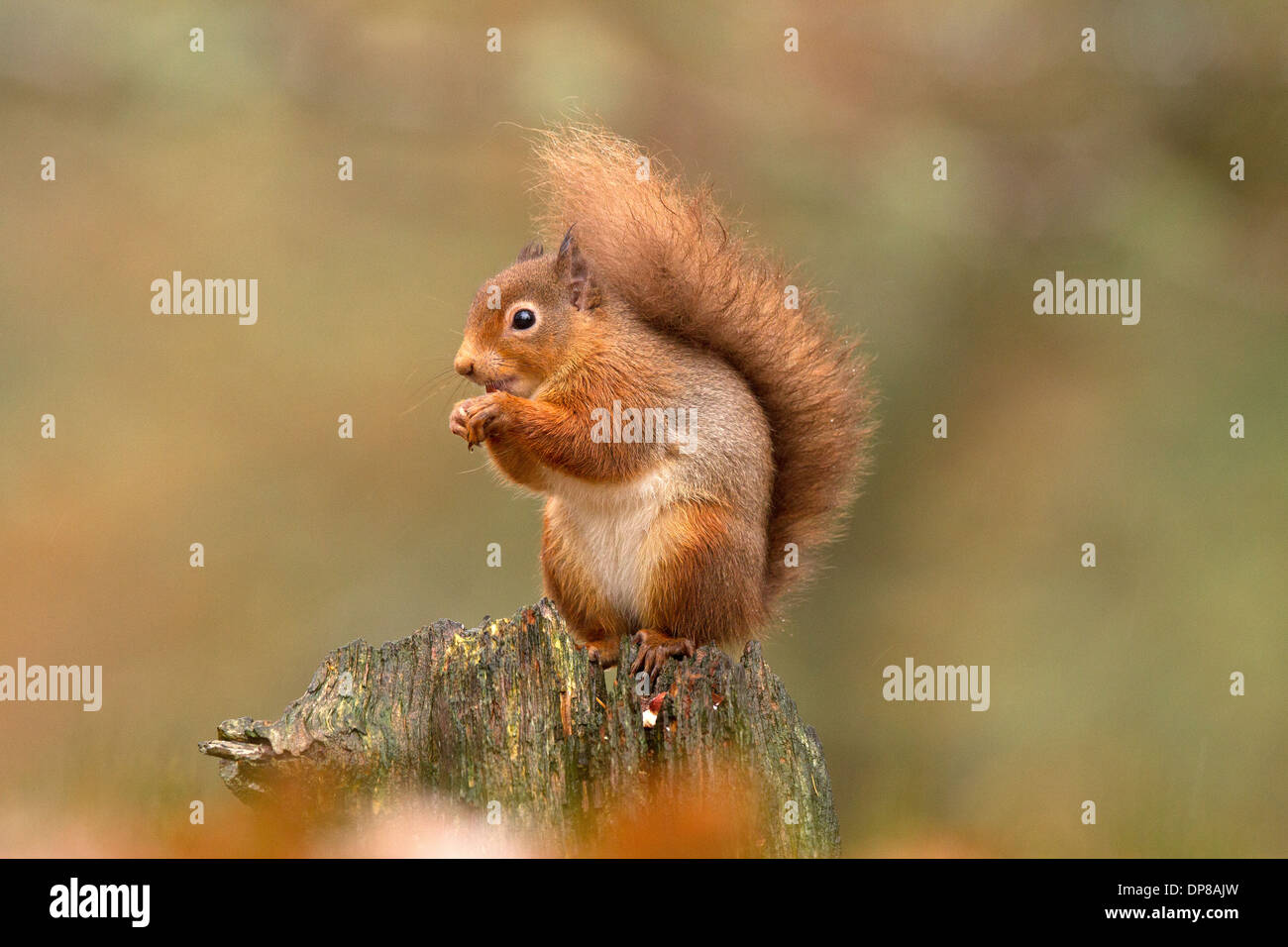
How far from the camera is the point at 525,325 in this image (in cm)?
321

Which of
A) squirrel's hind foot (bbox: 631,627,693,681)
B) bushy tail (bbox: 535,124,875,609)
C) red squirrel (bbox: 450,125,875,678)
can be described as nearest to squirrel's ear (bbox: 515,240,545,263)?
red squirrel (bbox: 450,125,875,678)

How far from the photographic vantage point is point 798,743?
2559mm

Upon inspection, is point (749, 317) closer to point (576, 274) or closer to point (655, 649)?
point (576, 274)

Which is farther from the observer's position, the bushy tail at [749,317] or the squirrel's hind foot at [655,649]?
the bushy tail at [749,317]

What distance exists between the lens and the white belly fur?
3094 mm

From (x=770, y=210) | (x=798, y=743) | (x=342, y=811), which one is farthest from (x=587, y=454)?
(x=770, y=210)

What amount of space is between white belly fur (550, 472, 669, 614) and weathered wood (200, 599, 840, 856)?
564 millimetres

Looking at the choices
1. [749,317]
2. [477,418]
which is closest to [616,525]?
[477,418]

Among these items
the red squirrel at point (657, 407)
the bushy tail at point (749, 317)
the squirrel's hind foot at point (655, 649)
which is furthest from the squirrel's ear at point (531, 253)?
the squirrel's hind foot at point (655, 649)

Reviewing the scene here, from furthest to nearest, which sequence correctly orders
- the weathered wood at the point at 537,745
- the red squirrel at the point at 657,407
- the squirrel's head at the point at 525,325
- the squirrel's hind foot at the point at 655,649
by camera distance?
1. the squirrel's head at the point at 525,325
2. the red squirrel at the point at 657,407
3. the squirrel's hind foot at the point at 655,649
4. the weathered wood at the point at 537,745

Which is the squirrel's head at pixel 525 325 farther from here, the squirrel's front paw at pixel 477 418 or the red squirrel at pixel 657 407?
the squirrel's front paw at pixel 477 418

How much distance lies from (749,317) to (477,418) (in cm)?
73

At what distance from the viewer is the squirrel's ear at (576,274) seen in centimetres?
328

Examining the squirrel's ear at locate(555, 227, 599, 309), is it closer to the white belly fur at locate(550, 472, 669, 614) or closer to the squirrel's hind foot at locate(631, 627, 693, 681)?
the white belly fur at locate(550, 472, 669, 614)
